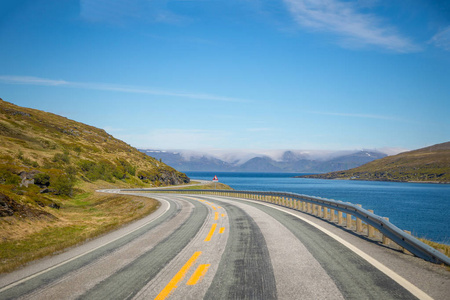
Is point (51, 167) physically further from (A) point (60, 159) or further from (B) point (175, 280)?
(B) point (175, 280)

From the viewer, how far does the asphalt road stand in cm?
477

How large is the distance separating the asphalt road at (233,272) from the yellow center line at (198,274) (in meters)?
0.02

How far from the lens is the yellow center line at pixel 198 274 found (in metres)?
5.33

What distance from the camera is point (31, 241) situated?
14508 millimetres

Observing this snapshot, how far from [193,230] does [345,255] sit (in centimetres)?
589

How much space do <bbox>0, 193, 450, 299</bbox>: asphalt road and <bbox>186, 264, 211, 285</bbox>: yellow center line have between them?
2 centimetres

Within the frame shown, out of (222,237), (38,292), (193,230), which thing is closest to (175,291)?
Result: (38,292)

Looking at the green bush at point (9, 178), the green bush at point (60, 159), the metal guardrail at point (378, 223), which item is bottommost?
the metal guardrail at point (378, 223)

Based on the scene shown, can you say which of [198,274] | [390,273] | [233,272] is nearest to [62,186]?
[198,274]

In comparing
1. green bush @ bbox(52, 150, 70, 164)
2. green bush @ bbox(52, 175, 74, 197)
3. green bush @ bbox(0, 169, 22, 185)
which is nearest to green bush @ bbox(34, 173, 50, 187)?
green bush @ bbox(52, 175, 74, 197)

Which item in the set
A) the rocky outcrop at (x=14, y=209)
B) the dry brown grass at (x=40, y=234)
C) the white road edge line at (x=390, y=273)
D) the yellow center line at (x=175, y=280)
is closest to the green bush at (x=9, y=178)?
the dry brown grass at (x=40, y=234)

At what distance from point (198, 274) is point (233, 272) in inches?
26.3

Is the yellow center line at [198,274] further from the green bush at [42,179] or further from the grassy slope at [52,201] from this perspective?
the green bush at [42,179]

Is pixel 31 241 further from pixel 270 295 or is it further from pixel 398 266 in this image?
pixel 398 266
